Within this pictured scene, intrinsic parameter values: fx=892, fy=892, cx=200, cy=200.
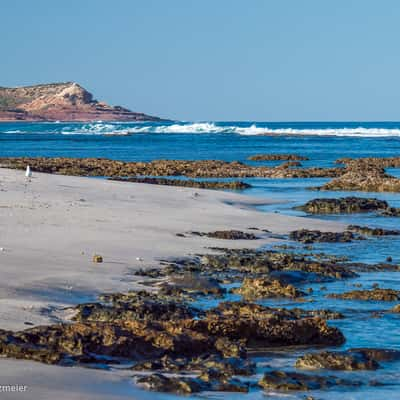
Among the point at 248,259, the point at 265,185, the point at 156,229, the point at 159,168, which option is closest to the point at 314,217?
the point at 156,229

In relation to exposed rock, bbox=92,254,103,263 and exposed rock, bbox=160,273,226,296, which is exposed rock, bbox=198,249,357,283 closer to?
exposed rock, bbox=160,273,226,296

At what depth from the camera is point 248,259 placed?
1240cm

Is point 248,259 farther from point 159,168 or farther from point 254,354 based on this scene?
point 159,168

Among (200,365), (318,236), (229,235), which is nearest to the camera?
(200,365)

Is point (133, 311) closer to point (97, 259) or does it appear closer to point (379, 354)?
point (379, 354)

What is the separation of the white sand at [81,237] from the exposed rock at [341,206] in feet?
5.33

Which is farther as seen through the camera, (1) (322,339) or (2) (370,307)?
(2) (370,307)

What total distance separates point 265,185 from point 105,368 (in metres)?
24.0

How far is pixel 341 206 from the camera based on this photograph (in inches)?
819

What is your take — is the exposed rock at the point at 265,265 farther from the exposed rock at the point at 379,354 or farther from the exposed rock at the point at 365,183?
the exposed rock at the point at 365,183

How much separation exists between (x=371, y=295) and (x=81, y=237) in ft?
15.3

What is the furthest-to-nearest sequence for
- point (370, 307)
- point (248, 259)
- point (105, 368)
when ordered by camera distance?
point (248, 259), point (370, 307), point (105, 368)

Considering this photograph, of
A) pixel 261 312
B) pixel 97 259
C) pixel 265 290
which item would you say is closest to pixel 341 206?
pixel 97 259

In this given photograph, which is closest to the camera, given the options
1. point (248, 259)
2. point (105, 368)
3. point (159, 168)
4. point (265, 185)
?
point (105, 368)
